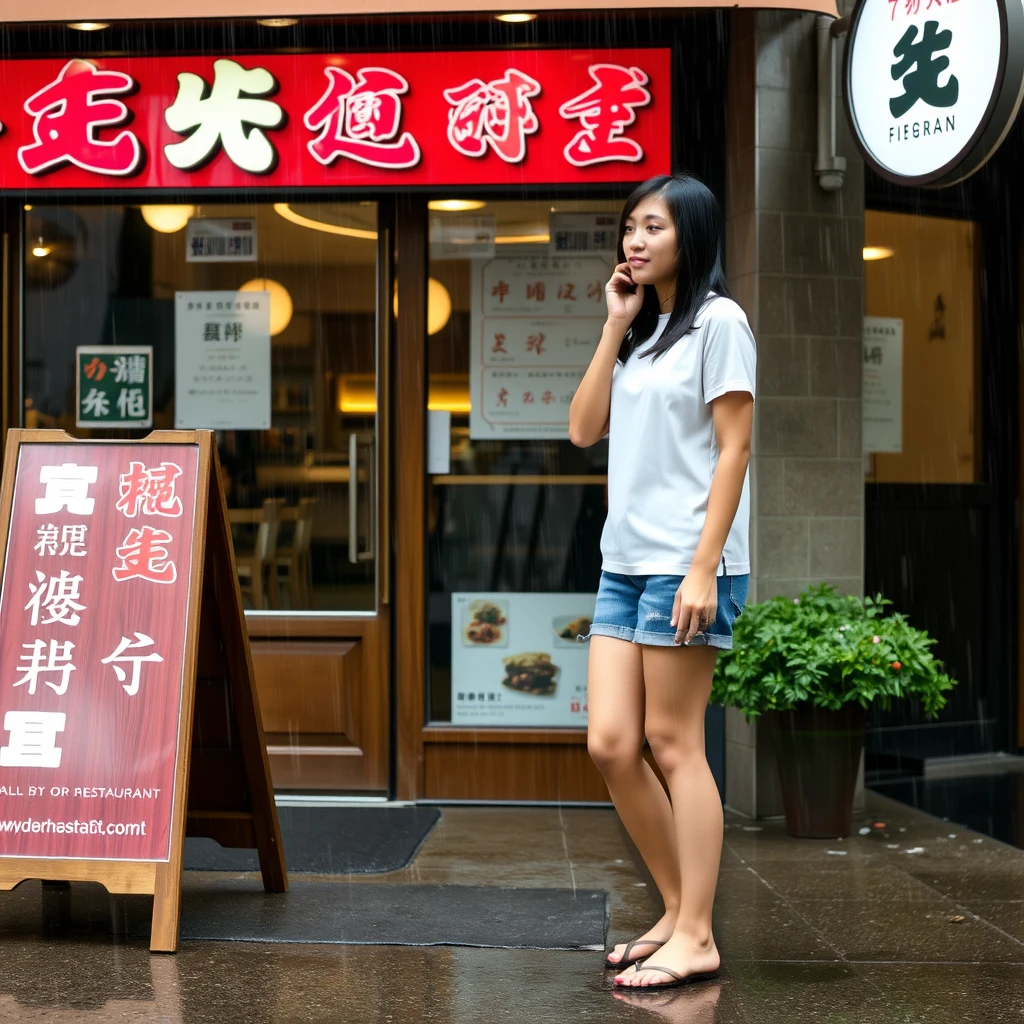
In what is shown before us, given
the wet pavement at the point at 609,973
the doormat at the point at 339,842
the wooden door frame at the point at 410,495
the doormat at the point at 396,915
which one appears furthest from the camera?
the wooden door frame at the point at 410,495

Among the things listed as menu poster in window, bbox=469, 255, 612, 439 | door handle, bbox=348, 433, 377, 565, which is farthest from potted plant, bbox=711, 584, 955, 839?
door handle, bbox=348, 433, 377, 565

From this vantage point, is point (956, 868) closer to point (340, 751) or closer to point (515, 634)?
point (515, 634)

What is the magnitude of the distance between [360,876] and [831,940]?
1.60m

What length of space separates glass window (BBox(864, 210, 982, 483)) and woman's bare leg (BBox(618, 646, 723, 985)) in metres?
3.57

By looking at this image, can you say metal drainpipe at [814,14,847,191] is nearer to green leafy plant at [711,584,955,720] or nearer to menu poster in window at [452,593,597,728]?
green leafy plant at [711,584,955,720]

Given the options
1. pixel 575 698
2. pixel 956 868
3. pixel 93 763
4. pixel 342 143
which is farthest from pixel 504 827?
pixel 342 143

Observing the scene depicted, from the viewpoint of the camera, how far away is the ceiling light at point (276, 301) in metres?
6.06

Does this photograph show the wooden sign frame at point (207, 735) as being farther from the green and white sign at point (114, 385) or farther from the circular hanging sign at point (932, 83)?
the circular hanging sign at point (932, 83)

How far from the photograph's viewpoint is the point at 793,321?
5660 mm

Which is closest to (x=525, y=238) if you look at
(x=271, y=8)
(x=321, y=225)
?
(x=321, y=225)

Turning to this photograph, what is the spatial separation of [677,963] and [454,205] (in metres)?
3.56

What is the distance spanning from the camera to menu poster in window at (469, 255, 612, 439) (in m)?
6.00

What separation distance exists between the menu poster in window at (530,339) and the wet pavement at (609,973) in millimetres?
1966

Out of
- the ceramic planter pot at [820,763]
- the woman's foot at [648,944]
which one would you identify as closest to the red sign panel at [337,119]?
the ceramic planter pot at [820,763]
